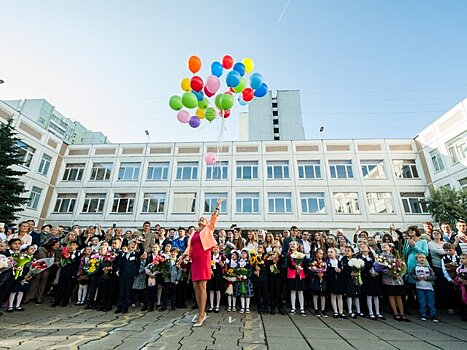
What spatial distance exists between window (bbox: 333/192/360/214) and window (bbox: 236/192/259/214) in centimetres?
616

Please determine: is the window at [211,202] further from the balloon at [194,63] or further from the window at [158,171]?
the balloon at [194,63]

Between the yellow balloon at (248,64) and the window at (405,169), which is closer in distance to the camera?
the yellow balloon at (248,64)

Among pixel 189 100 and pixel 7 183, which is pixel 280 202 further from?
pixel 7 183

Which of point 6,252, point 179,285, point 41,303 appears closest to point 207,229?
point 179,285

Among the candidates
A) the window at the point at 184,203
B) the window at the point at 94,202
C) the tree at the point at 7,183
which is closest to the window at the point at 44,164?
the window at the point at 94,202

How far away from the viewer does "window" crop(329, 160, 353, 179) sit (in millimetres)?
19359

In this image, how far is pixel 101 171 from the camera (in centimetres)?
2130

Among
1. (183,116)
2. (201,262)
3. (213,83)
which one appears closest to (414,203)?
(213,83)

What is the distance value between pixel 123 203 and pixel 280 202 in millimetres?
13097

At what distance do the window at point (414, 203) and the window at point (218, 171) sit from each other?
14202 millimetres

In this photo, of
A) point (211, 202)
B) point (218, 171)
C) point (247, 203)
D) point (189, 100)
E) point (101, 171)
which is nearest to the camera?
point (189, 100)

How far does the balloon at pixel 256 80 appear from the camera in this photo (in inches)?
280

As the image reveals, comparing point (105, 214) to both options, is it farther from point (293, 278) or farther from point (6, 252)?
point (293, 278)

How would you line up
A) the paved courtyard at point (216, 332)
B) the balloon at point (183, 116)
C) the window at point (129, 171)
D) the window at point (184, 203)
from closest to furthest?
the paved courtyard at point (216, 332), the balloon at point (183, 116), the window at point (184, 203), the window at point (129, 171)
